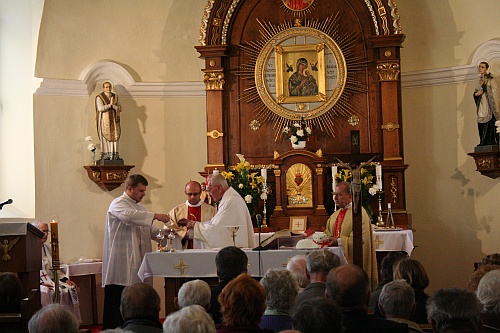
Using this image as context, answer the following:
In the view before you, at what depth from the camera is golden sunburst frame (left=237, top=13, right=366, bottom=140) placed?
41.4 feet

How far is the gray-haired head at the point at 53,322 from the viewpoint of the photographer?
4.40 metres

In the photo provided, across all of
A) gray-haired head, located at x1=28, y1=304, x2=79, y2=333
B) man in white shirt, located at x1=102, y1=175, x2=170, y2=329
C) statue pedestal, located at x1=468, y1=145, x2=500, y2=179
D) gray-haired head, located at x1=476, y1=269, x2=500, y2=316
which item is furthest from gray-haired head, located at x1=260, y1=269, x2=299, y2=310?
statue pedestal, located at x1=468, y1=145, x2=500, y2=179

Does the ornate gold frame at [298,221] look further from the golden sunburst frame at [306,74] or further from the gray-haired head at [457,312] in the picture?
the gray-haired head at [457,312]

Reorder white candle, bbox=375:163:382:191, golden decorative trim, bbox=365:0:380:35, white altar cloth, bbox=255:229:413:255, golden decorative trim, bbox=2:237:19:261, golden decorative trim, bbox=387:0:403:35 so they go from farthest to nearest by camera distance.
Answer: golden decorative trim, bbox=365:0:380:35 < golden decorative trim, bbox=387:0:403:35 < white candle, bbox=375:163:382:191 < white altar cloth, bbox=255:229:413:255 < golden decorative trim, bbox=2:237:19:261

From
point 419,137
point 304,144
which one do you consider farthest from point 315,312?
point 419,137

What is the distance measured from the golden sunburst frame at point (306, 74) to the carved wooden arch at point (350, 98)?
89mm

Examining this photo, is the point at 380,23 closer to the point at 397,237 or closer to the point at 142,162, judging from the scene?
the point at 397,237

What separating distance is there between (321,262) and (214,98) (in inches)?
266

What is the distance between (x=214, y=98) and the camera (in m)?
12.8

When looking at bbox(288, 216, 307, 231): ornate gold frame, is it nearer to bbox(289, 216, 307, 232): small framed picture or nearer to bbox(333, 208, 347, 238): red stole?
bbox(289, 216, 307, 232): small framed picture

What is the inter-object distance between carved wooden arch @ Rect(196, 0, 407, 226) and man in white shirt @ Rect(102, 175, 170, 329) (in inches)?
A: 106

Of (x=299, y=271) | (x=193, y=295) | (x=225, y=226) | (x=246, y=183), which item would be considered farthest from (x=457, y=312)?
(x=246, y=183)

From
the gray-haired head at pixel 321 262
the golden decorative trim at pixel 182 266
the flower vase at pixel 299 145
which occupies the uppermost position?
the flower vase at pixel 299 145

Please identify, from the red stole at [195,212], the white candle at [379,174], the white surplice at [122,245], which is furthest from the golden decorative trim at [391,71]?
the white surplice at [122,245]
